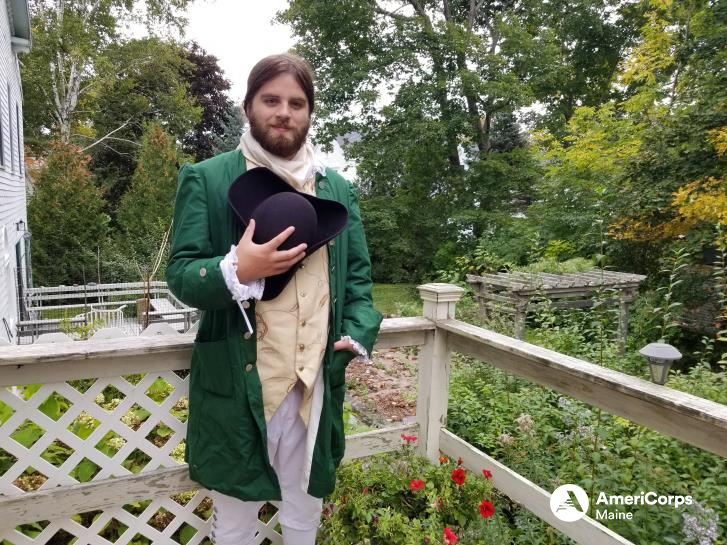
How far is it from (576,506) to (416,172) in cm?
1095

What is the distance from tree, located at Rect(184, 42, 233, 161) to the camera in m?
19.7

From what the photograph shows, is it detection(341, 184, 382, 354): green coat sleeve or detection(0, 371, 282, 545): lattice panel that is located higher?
detection(341, 184, 382, 354): green coat sleeve

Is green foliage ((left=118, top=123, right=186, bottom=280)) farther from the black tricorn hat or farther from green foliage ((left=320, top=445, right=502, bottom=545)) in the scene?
the black tricorn hat

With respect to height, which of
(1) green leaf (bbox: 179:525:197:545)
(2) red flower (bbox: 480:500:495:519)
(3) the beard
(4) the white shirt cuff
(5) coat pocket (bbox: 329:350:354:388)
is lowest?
(1) green leaf (bbox: 179:525:197:545)

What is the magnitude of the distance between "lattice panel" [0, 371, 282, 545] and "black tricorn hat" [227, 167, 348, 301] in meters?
0.78

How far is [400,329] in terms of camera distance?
2283mm

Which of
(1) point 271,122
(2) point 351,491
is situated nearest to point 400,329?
(2) point 351,491

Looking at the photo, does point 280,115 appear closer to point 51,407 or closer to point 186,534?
point 51,407

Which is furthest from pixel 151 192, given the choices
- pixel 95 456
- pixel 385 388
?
pixel 95 456

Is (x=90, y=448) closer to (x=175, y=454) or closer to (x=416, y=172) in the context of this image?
(x=175, y=454)

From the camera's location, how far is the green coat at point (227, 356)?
132cm

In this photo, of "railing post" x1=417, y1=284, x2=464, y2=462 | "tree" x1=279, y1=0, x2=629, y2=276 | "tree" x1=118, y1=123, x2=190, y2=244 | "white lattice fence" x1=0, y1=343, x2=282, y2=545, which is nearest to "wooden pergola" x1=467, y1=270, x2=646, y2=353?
"railing post" x1=417, y1=284, x2=464, y2=462

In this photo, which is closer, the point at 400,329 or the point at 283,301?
the point at 283,301

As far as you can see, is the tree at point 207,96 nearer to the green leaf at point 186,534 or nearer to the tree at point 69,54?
the tree at point 69,54
